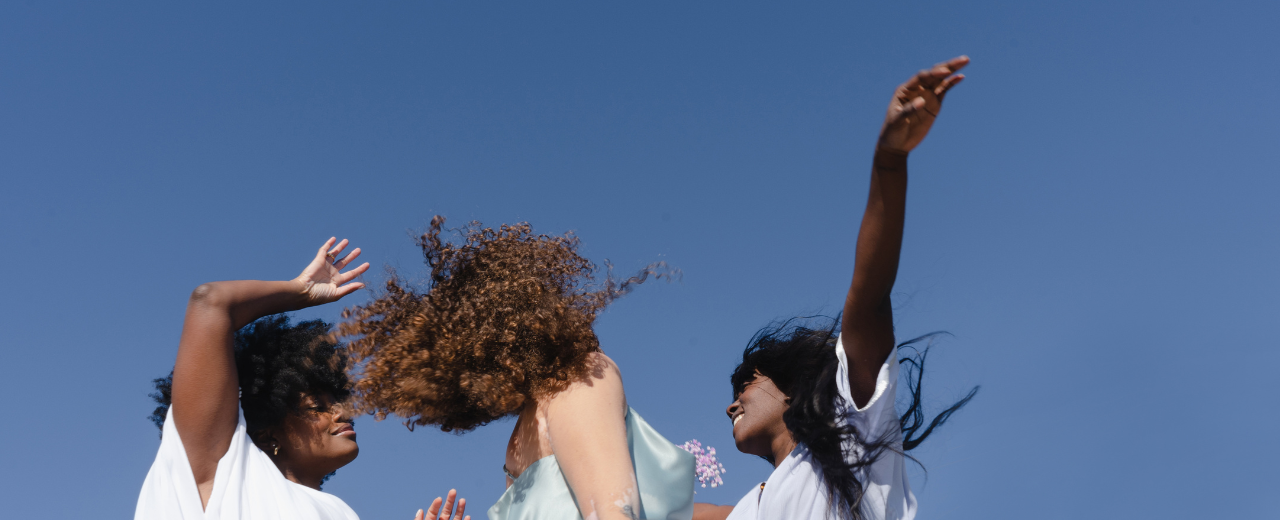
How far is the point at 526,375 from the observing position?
329 cm

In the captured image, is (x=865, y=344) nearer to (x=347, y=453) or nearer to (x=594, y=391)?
(x=594, y=391)

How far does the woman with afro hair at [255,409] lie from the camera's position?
10.7 feet

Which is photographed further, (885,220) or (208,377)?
(208,377)

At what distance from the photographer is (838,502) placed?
3.12 meters

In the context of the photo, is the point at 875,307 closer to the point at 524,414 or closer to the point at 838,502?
the point at 838,502

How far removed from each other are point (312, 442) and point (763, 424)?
1.97 meters

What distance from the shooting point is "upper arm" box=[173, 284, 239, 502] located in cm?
324

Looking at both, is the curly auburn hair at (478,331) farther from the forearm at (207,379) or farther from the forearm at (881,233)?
the forearm at (881,233)

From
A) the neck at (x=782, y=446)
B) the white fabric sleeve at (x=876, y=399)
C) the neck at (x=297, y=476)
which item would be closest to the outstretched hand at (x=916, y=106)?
the white fabric sleeve at (x=876, y=399)

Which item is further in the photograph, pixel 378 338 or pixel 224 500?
pixel 378 338

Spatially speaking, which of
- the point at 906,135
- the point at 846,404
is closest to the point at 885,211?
the point at 906,135

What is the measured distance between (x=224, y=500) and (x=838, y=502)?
2.12m

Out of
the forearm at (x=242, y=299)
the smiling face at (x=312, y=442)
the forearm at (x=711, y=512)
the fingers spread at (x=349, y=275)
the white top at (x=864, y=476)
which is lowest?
the forearm at (x=711, y=512)

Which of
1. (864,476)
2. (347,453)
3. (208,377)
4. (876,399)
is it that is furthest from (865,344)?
(347,453)
